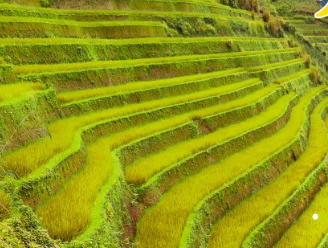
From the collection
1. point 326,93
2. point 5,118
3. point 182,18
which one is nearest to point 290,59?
point 326,93

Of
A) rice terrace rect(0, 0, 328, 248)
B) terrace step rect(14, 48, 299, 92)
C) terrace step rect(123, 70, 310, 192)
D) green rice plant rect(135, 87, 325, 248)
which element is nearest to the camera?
rice terrace rect(0, 0, 328, 248)

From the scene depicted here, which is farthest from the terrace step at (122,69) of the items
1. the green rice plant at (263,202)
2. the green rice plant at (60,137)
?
the green rice plant at (263,202)

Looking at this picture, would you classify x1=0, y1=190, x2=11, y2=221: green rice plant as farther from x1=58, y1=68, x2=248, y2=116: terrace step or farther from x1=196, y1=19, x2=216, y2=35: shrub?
x1=196, y1=19, x2=216, y2=35: shrub

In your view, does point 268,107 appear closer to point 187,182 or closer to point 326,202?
point 326,202

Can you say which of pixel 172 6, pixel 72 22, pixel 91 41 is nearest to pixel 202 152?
pixel 91 41

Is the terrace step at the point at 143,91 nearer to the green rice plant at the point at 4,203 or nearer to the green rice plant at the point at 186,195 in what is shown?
the green rice plant at the point at 186,195

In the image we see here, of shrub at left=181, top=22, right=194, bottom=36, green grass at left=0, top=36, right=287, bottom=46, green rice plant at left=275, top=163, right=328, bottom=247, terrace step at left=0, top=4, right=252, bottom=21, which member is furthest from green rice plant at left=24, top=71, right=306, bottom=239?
shrub at left=181, top=22, right=194, bottom=36
